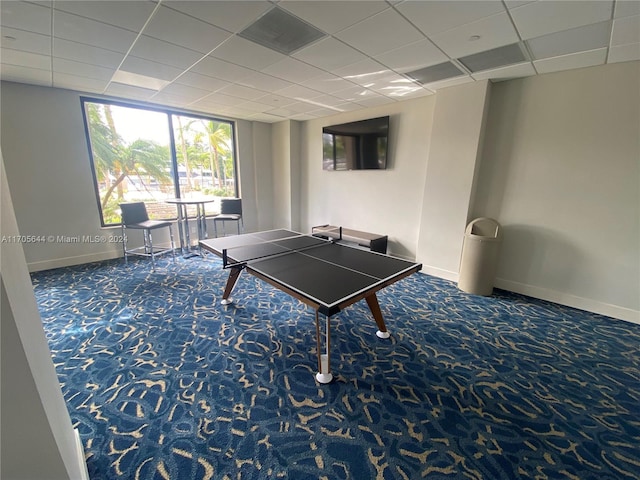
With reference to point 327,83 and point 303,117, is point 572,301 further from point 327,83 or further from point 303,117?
point 303,117

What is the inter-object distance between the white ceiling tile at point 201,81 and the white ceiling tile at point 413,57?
6.77 feet

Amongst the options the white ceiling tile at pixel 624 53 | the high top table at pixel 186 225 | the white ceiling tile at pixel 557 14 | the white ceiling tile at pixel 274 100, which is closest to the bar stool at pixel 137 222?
the high top table at pixel 186 225

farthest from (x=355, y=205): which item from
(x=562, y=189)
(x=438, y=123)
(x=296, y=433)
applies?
(x=296, y=433)

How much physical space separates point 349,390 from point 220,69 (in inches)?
138

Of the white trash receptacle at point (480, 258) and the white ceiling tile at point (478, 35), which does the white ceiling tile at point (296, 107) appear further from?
the white trash receptacle at point (480, 258)

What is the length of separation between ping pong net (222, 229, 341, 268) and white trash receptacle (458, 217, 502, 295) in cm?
190

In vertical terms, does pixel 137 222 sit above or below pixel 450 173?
below

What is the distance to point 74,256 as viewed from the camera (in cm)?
430

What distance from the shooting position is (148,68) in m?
3.02

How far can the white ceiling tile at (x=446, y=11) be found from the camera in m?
1.85

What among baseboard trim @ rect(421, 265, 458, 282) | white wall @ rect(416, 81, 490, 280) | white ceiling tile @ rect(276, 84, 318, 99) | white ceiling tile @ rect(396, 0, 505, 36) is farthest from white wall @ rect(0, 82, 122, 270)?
baseboard trim @ rect(421, 265, 458, 282)

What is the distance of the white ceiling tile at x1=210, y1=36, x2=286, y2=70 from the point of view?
8.07 feet

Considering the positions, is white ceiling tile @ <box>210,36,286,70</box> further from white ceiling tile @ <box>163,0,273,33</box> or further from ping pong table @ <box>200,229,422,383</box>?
ping pong table @ <box>200,229,422,383</box>

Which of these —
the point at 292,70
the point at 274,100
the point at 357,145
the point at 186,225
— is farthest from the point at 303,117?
the point at 186,225
